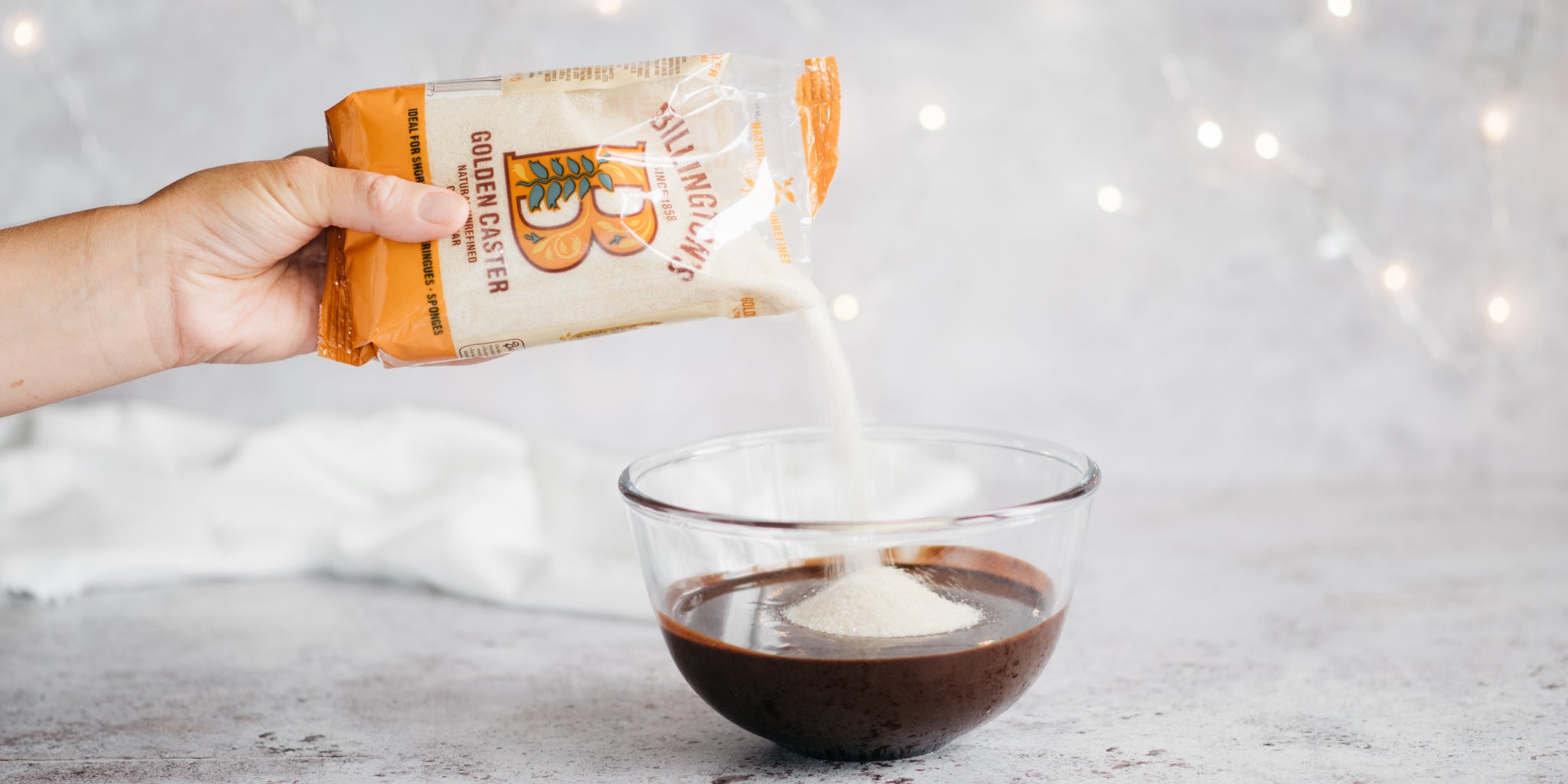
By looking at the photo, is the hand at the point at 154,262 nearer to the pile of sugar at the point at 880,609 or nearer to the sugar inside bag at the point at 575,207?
the sugar inside bag at the point at 575,207

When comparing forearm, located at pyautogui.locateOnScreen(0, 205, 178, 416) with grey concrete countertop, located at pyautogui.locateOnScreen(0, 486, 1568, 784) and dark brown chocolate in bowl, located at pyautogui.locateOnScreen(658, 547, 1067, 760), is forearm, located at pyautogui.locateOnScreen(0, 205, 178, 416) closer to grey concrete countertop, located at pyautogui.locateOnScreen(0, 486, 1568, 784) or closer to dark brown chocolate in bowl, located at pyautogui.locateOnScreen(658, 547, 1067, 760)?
grey concrete countertop, located at pyautogui.locateOnScreen(0, 486, 1568, 784)

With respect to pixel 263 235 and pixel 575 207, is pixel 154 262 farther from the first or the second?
pixel 575 207

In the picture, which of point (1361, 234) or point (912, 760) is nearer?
point (912, 760)

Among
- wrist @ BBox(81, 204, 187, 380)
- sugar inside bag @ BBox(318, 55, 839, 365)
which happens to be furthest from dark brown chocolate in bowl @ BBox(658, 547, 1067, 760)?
wrist @ BBox(81, 204, 187, 380)

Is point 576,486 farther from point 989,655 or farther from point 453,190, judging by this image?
point 989,655

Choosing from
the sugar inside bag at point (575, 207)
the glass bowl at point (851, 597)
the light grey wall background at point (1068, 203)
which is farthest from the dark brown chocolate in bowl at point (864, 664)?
the light grey wall background at point (1068, 203)

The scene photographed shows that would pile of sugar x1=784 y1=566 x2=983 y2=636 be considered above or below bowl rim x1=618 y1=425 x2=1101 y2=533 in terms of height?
below

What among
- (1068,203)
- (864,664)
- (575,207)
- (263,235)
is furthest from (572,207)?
(1068,203)

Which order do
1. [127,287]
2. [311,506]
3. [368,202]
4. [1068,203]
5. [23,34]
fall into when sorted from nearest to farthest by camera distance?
[368,202]
[127,287]
[311,506]
[23,34]
[1068,203]
